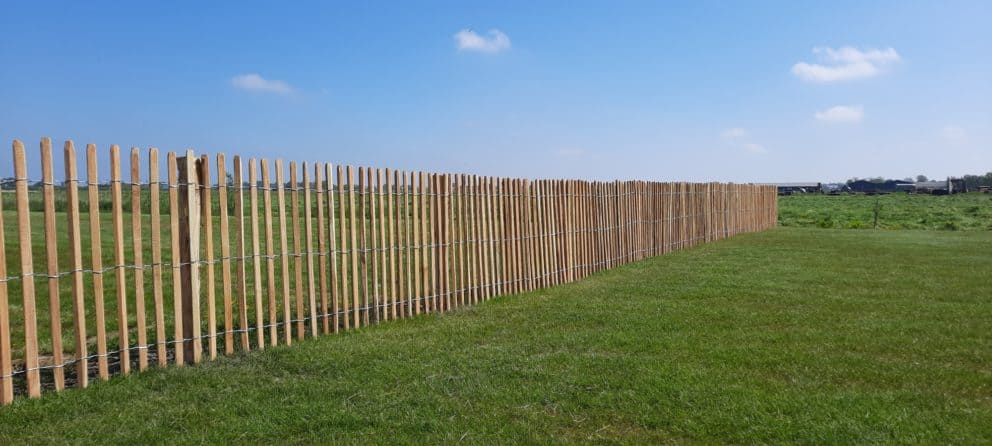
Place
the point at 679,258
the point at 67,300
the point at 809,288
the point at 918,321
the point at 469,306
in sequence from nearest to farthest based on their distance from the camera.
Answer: the point at 918,321 < the point at 469,306 < the point at 67,300 < the point at 809,288 < the point at 679,258

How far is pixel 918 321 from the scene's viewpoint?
7.68 m

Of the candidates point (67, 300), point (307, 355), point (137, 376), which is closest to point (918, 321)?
point (307, 355)

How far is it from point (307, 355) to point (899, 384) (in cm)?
464

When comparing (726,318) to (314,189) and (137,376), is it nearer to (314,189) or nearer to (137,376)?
(314,189)

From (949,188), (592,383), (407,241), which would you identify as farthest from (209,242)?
(949,188)

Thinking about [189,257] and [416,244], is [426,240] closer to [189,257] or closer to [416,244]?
[416,244]

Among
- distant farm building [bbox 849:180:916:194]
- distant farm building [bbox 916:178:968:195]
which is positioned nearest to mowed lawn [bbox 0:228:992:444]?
distant farm building [bbox 916:178:968:195]

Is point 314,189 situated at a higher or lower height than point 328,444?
higher

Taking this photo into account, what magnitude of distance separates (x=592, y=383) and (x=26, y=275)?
13.3 feet

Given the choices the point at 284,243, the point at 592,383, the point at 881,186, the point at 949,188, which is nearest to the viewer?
the point at 592,383

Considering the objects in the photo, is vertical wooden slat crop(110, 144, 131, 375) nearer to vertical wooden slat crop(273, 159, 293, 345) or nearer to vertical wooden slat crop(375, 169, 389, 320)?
vertical wooden slat crop(273, 159, 293, 345)

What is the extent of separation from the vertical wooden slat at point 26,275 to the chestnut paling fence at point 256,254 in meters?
0.01

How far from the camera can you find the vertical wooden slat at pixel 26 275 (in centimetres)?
485

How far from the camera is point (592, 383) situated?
522cm
